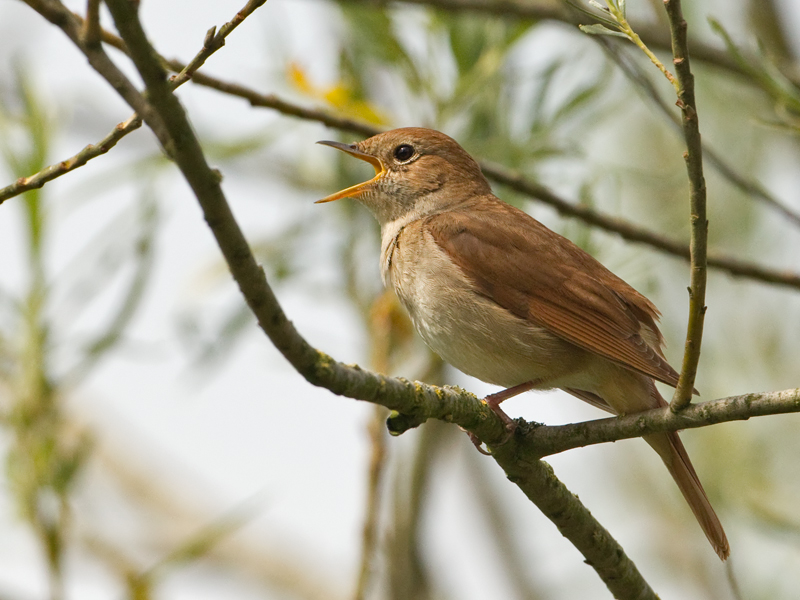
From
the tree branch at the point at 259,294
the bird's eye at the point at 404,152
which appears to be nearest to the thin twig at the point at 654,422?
the tree branch at the point at 259,294

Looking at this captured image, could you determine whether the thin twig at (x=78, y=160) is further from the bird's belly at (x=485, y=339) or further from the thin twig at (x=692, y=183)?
the bird's belly at (x=485, y=339)

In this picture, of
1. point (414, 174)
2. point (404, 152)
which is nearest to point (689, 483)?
point (414, 174)

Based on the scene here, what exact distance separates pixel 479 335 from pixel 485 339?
0.03 meters

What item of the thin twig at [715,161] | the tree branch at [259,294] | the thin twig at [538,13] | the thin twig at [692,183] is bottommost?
the tree branch at [259,294]

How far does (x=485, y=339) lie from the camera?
409 centimetres

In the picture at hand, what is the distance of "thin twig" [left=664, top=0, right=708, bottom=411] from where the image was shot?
2295 mm

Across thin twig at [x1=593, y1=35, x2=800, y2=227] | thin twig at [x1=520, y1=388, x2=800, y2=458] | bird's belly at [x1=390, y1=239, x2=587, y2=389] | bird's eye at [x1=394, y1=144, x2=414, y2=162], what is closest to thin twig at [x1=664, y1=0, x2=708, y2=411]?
thin twig at [x1=520, y1=388, x2=800, y2=458]

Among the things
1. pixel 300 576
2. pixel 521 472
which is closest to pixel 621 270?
pixel 521 472

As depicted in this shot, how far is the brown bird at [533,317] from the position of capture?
13.1 ft

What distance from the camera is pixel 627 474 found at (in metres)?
8.99

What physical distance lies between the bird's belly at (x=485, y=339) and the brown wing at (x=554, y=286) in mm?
66

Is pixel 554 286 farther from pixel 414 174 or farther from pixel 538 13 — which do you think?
pixel 538 13

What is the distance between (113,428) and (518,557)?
4.78 metres

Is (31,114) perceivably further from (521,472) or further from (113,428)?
(113,428)
